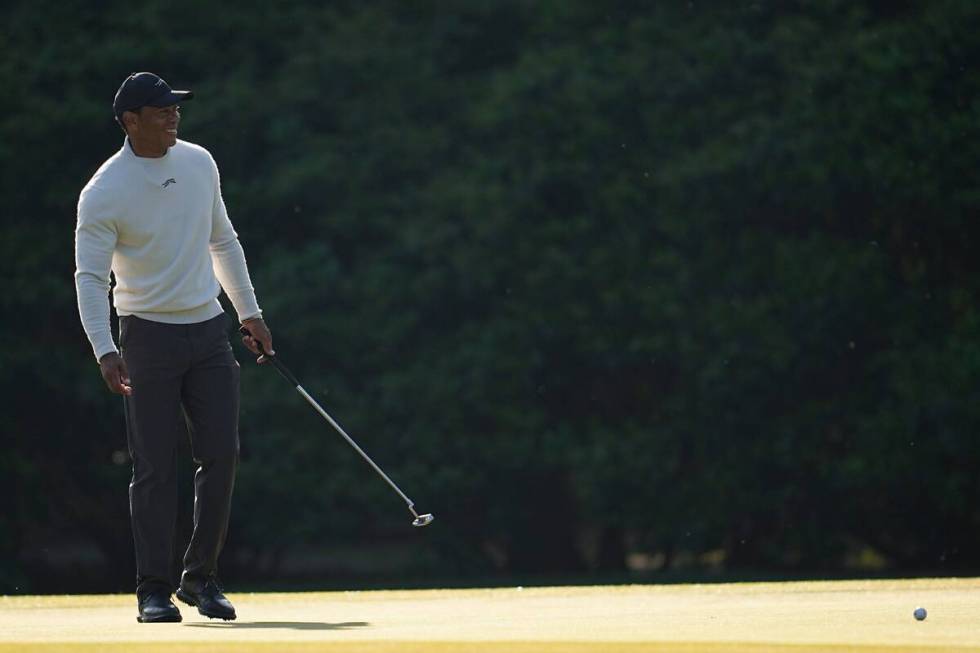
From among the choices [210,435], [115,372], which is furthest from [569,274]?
[115,372]

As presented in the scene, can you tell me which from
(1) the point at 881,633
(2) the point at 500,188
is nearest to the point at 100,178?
(1) the point at 881,633

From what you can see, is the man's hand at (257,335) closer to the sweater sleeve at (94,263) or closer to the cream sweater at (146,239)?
the cream sweater at (146,239)

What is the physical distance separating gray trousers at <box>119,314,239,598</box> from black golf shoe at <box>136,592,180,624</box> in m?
0.03

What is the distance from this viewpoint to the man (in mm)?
6426

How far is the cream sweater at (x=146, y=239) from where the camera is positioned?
642 centimetres

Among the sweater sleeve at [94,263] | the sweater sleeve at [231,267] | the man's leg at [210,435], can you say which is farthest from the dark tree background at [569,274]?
A: the sweater sleeve at [94,263]

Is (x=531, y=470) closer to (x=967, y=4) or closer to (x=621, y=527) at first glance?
(x=621, y=527)

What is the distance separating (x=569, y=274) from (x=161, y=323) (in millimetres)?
6709

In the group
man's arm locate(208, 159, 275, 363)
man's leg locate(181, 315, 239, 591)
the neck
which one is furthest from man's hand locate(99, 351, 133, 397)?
the neck

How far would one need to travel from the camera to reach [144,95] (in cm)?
640

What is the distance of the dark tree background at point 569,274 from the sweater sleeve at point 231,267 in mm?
6183

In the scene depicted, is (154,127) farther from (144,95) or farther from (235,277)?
(235,277)

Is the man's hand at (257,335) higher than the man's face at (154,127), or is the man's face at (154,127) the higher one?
the man's face at (154,127)

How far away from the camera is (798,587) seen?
7.85 m
